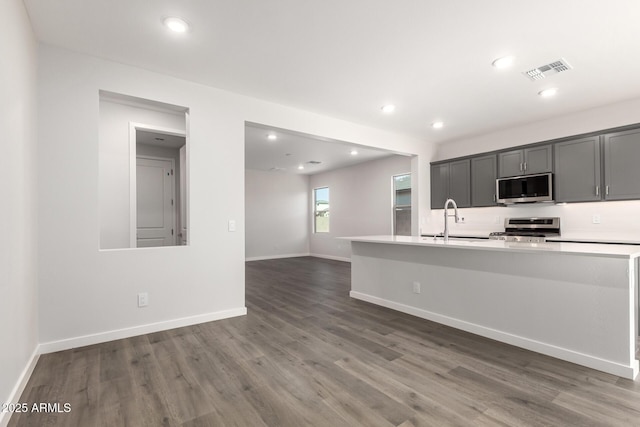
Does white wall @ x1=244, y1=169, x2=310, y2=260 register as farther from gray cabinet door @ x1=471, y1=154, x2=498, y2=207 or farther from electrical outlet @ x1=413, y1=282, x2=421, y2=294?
electrical outlet @ x1=413, y1=282, x2=421, y2=294

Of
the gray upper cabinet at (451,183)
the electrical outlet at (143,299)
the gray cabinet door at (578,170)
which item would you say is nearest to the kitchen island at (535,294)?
the gray cabinet door at (578,170)

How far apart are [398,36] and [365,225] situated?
592 centimetres

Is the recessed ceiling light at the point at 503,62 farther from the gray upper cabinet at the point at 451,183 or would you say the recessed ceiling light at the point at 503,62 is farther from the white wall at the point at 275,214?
the white wall at the point at 275,214

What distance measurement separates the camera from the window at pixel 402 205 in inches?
284

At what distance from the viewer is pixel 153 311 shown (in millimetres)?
3109

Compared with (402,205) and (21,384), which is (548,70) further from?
(21,384)

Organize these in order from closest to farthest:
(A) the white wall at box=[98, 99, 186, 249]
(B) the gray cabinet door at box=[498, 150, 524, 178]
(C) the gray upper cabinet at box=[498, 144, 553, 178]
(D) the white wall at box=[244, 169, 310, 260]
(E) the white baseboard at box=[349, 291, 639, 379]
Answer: (E) the white baseboard at box=[349, 291, 639, 379], (A) the white wall at box=[98, 99, 186, 249], (C) the gray upper cabinet at box=[498, 144, 553, 178], (B) the gray cabinet door at box=[498, 150, 524, 178], (D) the white wall at box=[244, 169, 310, 260]

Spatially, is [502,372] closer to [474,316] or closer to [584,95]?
[474,316]

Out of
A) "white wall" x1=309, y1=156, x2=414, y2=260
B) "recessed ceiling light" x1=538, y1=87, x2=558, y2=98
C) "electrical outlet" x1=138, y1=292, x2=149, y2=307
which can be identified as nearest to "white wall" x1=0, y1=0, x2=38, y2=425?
"electrical outlet" x1=138, y1=292, x2=149, y2=307

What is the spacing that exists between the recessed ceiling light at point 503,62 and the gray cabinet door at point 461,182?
2733mm

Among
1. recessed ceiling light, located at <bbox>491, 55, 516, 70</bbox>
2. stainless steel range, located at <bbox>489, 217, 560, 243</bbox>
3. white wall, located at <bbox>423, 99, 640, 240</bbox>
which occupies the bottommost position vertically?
stainless steel range, located at <bbox>489, 217, 560, 243</bbox>

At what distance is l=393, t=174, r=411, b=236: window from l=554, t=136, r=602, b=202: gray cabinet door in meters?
3.02

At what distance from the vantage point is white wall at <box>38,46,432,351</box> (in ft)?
8.76

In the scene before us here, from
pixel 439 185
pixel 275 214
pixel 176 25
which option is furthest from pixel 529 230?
pixel 275 214
